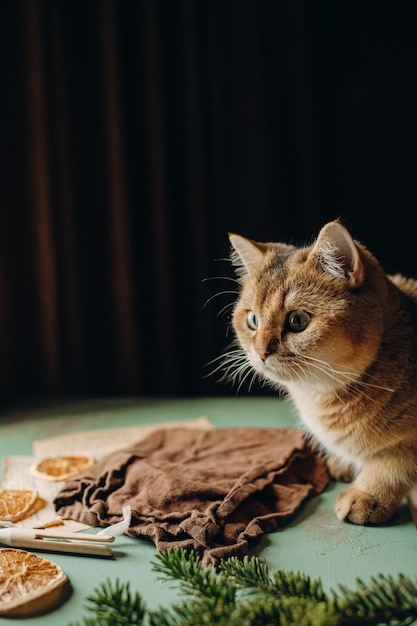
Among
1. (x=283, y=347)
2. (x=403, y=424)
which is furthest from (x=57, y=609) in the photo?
(x=403, y=424)

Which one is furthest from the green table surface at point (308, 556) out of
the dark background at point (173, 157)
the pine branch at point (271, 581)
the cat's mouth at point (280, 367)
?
the dark background at point (173, 157)

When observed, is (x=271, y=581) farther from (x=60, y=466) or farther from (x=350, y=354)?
(x=60, y=466)

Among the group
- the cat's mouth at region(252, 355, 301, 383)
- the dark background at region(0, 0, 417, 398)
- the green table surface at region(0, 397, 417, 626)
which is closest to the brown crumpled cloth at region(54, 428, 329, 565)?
the green table surface at region(0, 397, 417, 626)

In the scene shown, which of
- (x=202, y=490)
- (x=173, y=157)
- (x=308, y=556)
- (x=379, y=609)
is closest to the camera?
(x=379, y=609)

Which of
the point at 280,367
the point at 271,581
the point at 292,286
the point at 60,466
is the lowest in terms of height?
the point at 60,466

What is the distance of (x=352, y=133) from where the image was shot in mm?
2154

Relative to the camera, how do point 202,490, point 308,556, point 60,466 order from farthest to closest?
1. point 60,466
2. point 202,490
3. point 308,556

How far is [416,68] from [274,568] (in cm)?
171

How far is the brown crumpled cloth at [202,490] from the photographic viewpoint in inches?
44.8

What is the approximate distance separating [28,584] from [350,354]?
66cm

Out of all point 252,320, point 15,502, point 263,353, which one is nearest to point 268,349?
point 263,353

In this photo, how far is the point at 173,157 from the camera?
2.23 metres

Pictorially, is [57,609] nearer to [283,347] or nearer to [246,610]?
[246,610]

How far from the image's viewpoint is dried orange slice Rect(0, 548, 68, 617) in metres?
0.92
